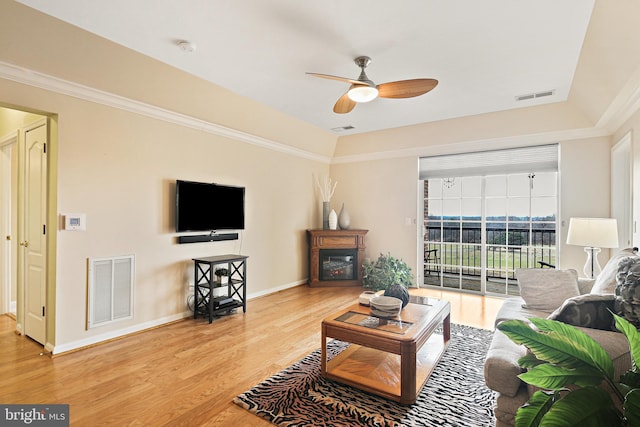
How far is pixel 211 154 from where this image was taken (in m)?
4.23

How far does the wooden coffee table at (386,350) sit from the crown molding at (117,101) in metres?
3.00

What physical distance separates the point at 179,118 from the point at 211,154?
0.60 meters

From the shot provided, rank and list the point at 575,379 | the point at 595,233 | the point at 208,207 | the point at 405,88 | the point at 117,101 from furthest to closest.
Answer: the point at 208,207 → the point at 117,101 → the point at 595,233 → the point at 405,88 → the point at 575,379

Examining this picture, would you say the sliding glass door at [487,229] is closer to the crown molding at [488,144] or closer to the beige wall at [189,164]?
the beige wall at [189,164]

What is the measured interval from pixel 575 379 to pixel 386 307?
154cm

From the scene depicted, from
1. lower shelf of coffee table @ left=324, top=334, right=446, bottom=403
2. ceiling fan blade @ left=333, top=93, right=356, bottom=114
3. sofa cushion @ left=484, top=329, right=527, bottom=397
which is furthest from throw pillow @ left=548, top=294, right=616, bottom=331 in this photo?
ceiling fan blade @ left=333, top=93, right=356, bottom=114

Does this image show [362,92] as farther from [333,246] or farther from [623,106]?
[333,246]

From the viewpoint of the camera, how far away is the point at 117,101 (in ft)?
10.6

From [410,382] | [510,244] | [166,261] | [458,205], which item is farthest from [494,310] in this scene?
[166,261]

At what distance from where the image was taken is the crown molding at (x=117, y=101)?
263cm

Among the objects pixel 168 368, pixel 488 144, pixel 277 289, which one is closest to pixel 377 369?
pixel 168 368

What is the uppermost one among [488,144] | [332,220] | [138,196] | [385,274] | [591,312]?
[488,144]
